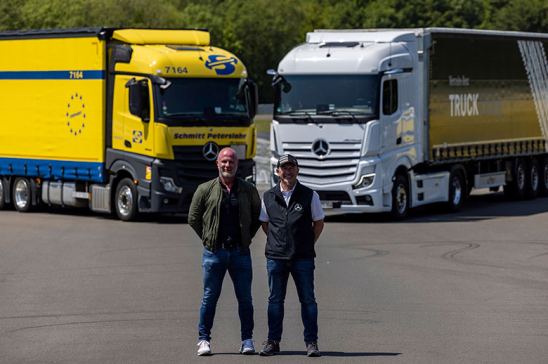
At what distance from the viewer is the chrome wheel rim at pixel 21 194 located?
29422 millimetres

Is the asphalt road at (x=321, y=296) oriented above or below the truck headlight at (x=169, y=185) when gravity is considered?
below

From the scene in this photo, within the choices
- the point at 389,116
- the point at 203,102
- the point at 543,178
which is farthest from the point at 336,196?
the point at 543,178

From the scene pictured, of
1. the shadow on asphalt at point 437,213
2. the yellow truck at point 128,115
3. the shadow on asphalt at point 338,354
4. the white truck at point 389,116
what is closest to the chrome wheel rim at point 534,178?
the shadow on asphalt at point 437,213

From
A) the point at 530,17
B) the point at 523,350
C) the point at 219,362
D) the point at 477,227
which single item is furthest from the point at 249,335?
the point at 530,17

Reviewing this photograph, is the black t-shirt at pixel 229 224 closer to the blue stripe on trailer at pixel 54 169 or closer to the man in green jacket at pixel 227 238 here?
the man in green jacket at pixel 227 238

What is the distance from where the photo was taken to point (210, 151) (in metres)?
26.6

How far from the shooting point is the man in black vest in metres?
11.1

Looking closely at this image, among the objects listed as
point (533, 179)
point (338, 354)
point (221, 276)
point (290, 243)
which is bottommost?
point (338, 354)

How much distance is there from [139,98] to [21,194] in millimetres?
4926

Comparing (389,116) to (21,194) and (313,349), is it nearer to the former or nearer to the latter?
(21,194)

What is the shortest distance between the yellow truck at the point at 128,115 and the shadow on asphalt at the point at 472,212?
2.64 metres

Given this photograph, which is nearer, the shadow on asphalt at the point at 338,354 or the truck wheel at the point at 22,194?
the shadow on asphalt at the point at 338,354

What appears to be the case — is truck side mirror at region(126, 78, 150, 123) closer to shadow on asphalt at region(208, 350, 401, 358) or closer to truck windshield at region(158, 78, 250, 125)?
truck windshield at region(158, 78, 250, 125)

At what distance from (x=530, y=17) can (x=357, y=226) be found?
93268 millimetres
